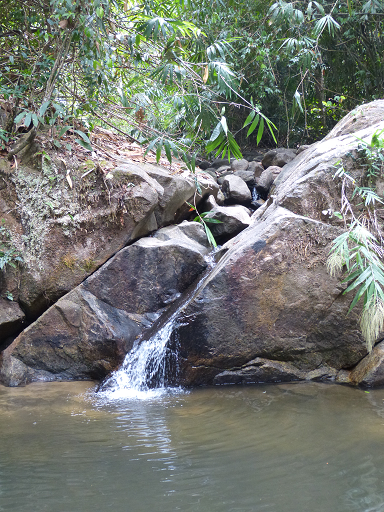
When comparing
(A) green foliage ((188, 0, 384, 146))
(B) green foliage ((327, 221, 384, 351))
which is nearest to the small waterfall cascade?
(B) green foliage ((327, 221, 384, 351))

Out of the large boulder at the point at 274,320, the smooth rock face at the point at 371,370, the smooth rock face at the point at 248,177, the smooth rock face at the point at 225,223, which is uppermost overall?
the smooth rock face at the point at 248,177

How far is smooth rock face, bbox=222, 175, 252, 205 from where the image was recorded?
7.26 meters

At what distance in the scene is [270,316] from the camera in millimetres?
Result: 4062

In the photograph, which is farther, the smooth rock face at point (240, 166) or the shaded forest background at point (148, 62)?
the smooth rock face at point (240, 166)

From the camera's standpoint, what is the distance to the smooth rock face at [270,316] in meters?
4.05

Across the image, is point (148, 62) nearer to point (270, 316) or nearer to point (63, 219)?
point (63, 219)

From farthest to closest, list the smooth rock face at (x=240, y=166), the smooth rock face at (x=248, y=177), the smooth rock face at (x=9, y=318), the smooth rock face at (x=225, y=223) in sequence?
the smooth rock face at (x=240, y=166)
the smooth rock face at (x=248, y=177)
the smooth rock face at (x=225, y=223)
the smooth rock face at (x=9, y=318)

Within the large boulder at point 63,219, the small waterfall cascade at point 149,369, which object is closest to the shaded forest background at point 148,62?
the large boulder at point 63,219

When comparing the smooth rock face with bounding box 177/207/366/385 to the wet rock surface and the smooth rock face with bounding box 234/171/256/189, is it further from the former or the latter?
the smooth rock face with bounding box 234/171/256/189

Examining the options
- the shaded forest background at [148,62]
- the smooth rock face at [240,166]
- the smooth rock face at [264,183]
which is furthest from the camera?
the smooth rock face at [240,166]

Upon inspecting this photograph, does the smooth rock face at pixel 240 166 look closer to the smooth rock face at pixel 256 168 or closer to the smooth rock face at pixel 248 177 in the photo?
the smooth rock face at pixel 256 168

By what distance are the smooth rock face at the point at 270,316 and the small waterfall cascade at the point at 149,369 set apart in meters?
0.18

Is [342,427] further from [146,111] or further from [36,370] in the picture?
[146,111]

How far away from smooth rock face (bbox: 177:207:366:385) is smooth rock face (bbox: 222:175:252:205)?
329 centimetres
